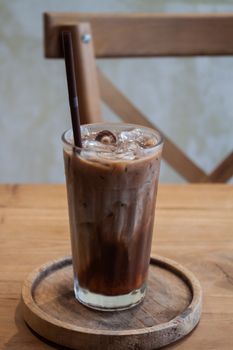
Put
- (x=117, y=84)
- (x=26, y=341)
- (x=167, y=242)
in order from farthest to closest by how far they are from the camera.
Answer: (x=117, y=84), (x=167, y=242), (x=26, y=341)

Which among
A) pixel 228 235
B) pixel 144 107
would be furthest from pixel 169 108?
pixel 228 235

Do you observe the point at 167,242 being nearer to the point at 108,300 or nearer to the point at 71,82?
the point at 108,300

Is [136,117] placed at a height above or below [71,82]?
below

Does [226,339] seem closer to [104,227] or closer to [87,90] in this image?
[104,227]

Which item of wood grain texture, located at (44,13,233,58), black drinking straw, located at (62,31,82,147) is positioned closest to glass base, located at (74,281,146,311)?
black drinking straw, located at (62,31,82,147)

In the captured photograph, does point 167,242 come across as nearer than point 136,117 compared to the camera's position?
Yes

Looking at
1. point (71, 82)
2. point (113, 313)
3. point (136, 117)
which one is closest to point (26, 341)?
point (113, 313)

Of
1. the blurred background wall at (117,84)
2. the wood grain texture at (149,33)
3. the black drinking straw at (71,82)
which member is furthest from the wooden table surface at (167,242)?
the blurred background wall at (117,84)
